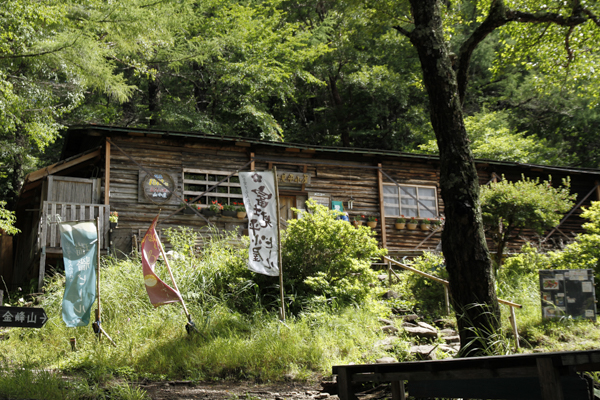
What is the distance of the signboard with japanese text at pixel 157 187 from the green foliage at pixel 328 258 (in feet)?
18.0

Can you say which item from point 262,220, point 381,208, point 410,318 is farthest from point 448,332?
point 381,208

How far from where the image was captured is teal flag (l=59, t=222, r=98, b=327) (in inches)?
340

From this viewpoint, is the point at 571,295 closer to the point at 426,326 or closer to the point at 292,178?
the point at 426,326

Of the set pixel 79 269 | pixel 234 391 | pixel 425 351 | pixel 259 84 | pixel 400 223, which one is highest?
pixel 259 84

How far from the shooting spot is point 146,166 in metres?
14.8

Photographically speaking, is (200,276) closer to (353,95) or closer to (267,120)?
(267,120)

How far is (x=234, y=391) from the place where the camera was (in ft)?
22.3

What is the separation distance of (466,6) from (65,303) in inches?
1043

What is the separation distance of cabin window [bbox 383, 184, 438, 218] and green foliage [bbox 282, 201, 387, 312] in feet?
23.5

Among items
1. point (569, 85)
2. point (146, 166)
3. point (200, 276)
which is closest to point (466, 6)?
point (569, 85)

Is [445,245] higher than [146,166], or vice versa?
[146,166]

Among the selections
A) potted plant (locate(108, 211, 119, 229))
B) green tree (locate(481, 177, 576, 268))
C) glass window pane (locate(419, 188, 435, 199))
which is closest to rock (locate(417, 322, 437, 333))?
green tree (locate(481, 177, 576, 268))

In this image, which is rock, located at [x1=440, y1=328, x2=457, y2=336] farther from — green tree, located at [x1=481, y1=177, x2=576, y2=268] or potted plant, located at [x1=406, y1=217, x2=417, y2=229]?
potted plant, located at [x1=406, y1=217, x2=417, y2=229]

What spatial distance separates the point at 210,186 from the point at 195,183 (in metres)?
0.47
